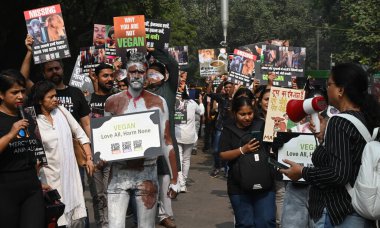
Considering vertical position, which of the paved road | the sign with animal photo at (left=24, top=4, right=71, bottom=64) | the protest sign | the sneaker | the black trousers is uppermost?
the sign with animal photo at (left=24, top=4, right=71, bottom=64)

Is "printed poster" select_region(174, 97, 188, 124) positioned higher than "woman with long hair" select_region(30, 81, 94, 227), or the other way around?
"woman with long hair" select_region(30, 81, 94, 227)

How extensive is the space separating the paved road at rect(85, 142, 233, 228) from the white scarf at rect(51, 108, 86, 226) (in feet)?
9.47

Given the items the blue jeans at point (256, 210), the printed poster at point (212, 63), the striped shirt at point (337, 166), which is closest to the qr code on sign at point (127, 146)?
the blue jeans at point (256, 210)

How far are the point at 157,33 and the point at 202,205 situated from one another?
277 cm

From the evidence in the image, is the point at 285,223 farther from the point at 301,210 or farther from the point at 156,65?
the point at 156,65

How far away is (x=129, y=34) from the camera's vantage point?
10711mm

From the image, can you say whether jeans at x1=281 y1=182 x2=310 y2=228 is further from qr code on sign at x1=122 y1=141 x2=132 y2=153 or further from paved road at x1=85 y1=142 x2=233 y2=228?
paved road at x1=85 y1=142 x2=233 y2=228

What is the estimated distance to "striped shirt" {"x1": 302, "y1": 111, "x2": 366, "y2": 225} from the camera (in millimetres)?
4215

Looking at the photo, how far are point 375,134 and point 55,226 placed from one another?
8.74 ft

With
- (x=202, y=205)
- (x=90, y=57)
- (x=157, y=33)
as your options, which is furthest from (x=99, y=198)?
(x=90, y=57)

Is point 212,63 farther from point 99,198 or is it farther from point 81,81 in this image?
point 99,198

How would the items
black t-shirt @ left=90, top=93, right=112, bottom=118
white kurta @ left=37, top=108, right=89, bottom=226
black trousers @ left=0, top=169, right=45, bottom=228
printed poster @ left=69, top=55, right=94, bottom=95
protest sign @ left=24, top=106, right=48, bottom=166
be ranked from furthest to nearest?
printed poster @ left=69, top=55, right=94, bottom=95
black t-shirt @ left=90, top=93, right=112, bottom=118
white kurta @ left=37, top=108, right=89, bottom=226
protest sign @ left=24, top=106, right=48, bottom=166
black trousers @ left=0, top=169, right=45, bottom=228

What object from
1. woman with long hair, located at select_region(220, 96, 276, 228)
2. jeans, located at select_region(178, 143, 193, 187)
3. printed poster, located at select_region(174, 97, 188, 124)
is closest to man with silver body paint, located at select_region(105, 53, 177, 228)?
woman with long hair, located at select_region(220, 96, 276, 228)

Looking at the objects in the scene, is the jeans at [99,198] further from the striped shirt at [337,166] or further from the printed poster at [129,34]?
the striped shirt at [337,166]
